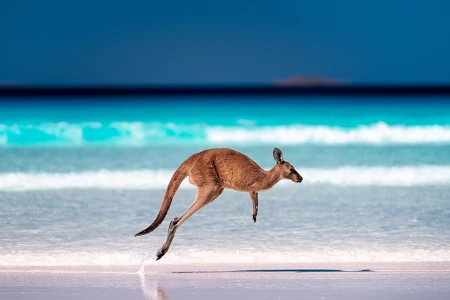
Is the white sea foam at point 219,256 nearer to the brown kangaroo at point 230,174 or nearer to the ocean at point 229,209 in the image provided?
the ocean at point 229,209

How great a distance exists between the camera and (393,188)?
867 cm

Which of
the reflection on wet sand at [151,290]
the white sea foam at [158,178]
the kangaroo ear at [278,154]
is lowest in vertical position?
the reflection on wet sand at [151,290]

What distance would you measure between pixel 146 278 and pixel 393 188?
4599 mm

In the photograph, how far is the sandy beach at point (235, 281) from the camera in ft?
13.7

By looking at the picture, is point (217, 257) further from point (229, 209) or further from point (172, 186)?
point (229, 209)

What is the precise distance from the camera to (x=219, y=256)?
513 cm

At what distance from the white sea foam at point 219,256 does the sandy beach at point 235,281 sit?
0.48ft

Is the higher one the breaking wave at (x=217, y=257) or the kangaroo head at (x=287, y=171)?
the kangaroo head at (x=287, y=171)

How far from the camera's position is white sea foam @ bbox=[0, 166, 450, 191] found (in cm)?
899

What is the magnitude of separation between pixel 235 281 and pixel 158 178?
205 inches

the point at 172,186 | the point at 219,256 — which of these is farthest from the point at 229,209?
the point at 172,186

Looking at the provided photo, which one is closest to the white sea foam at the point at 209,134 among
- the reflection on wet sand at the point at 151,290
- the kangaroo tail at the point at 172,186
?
the reflection on wet sand at the point at 151,290

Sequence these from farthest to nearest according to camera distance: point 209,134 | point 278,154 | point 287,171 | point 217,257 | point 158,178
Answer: point 209,134 → point 158,178 → point 217,257 → point 287,171 → point 278,154

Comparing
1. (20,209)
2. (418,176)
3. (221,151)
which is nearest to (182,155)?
→ (418,176)
